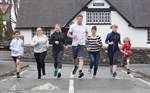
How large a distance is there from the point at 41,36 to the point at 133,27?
91.6ft

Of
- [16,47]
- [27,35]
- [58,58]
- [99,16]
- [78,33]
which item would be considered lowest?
[27,35]

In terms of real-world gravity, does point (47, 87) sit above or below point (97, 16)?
below

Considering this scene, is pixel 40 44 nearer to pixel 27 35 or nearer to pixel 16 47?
pixel 16 47

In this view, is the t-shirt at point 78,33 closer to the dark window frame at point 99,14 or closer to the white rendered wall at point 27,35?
the dark window frame at point 99,14

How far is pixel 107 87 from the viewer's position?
43.3 ft

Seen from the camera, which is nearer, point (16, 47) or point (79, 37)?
point (79, 37)

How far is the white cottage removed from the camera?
43.2 meters

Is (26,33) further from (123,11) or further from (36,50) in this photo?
(36,50)

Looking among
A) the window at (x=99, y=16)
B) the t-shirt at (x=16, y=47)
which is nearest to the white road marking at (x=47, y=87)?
the t-shirt at (x=16, y=47)

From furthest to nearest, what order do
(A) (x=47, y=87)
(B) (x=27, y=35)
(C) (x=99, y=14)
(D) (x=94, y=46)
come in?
(B) (x=27, y=35) < (C) (x=99, y=14) < (D) (x=94, y=46) < (A) (x=47, y=87)

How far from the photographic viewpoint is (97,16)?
43.3 meters

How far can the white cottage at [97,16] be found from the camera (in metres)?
43.2

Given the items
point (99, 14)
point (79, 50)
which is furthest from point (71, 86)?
point (99, 14)

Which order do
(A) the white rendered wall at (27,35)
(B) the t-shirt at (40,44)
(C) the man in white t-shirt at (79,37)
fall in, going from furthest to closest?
(A) the white rendered wall at (27,35) < (B) the t-shirt at (40,44) < (C) the man in white t-shirt at (79,37)
